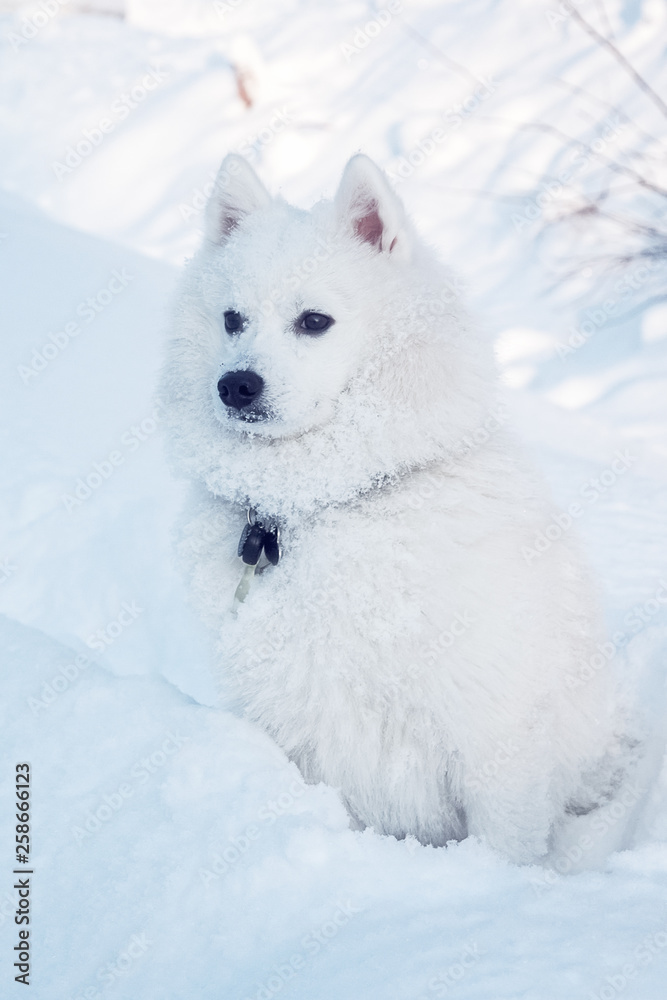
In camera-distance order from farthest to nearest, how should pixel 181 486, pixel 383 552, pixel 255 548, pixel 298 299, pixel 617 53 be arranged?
pixel 617 53 < pixel 181 486 < pixel 298 299 < pixel 255 548 < pixel 383 552

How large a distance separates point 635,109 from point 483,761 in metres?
7.00

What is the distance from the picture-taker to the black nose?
1923 millimetres

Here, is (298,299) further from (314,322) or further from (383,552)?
(383,552)

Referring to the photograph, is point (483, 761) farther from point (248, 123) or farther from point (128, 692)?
point (248, 123)

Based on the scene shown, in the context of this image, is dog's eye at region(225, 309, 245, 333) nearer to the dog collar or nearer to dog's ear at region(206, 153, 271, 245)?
dog's ear at region(206, 153, 271, 245)

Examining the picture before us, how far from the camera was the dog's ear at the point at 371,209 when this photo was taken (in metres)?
2.02

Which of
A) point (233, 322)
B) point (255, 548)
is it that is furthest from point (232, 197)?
point (255, 548)

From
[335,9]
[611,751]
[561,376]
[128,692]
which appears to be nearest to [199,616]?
[128,692]

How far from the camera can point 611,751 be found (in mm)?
2197

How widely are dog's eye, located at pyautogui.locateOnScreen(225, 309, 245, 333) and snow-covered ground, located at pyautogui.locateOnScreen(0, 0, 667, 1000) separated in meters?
0.62

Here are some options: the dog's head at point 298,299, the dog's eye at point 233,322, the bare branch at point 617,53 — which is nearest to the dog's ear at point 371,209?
the dog's head at point 298,299

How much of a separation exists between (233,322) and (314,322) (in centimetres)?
26

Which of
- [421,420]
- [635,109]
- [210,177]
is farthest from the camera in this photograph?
[210,177]

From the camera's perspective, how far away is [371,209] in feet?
6.82
